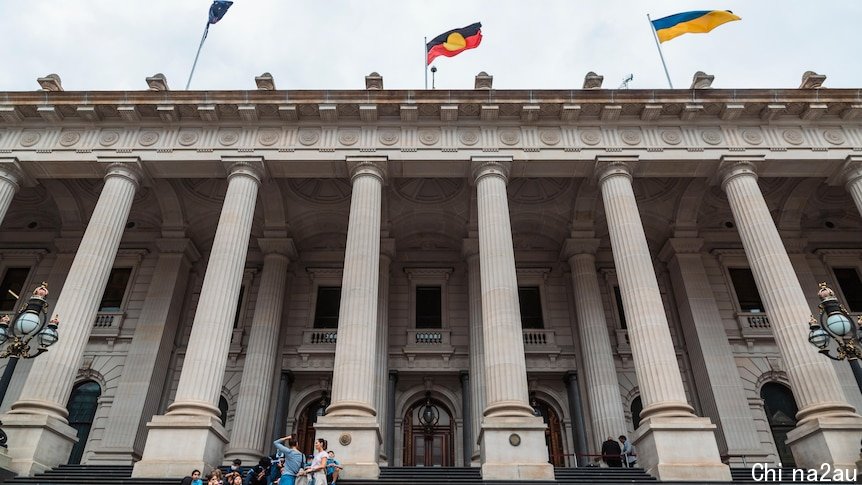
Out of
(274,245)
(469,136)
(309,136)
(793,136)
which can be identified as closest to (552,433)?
(469,136)

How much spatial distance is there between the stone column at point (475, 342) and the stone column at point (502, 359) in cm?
342

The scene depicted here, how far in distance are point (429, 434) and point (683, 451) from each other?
9846 millimetres

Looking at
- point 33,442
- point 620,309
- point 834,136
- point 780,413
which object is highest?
point 834,136

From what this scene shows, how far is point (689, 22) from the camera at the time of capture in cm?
1978

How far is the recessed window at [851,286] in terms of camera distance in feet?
70.9

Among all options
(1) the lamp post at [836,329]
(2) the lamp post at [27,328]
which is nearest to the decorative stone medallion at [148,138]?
(2) the lamp post at [27,328]

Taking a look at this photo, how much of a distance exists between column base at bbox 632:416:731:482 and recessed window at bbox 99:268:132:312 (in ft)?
63.8

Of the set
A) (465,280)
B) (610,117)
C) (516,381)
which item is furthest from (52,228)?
(610,117)

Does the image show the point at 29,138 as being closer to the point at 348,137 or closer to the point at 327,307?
the point at 348,137

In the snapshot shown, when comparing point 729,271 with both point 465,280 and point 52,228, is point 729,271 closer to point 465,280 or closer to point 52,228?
point 465,280

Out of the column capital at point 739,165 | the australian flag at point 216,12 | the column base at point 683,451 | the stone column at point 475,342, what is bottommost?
the column base at point 683,451

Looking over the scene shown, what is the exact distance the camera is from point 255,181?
1758 cm

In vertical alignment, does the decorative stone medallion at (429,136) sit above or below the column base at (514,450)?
above

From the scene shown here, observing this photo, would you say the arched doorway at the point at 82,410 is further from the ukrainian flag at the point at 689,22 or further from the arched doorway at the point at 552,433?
the ukrainian flag at the point at 689,22
